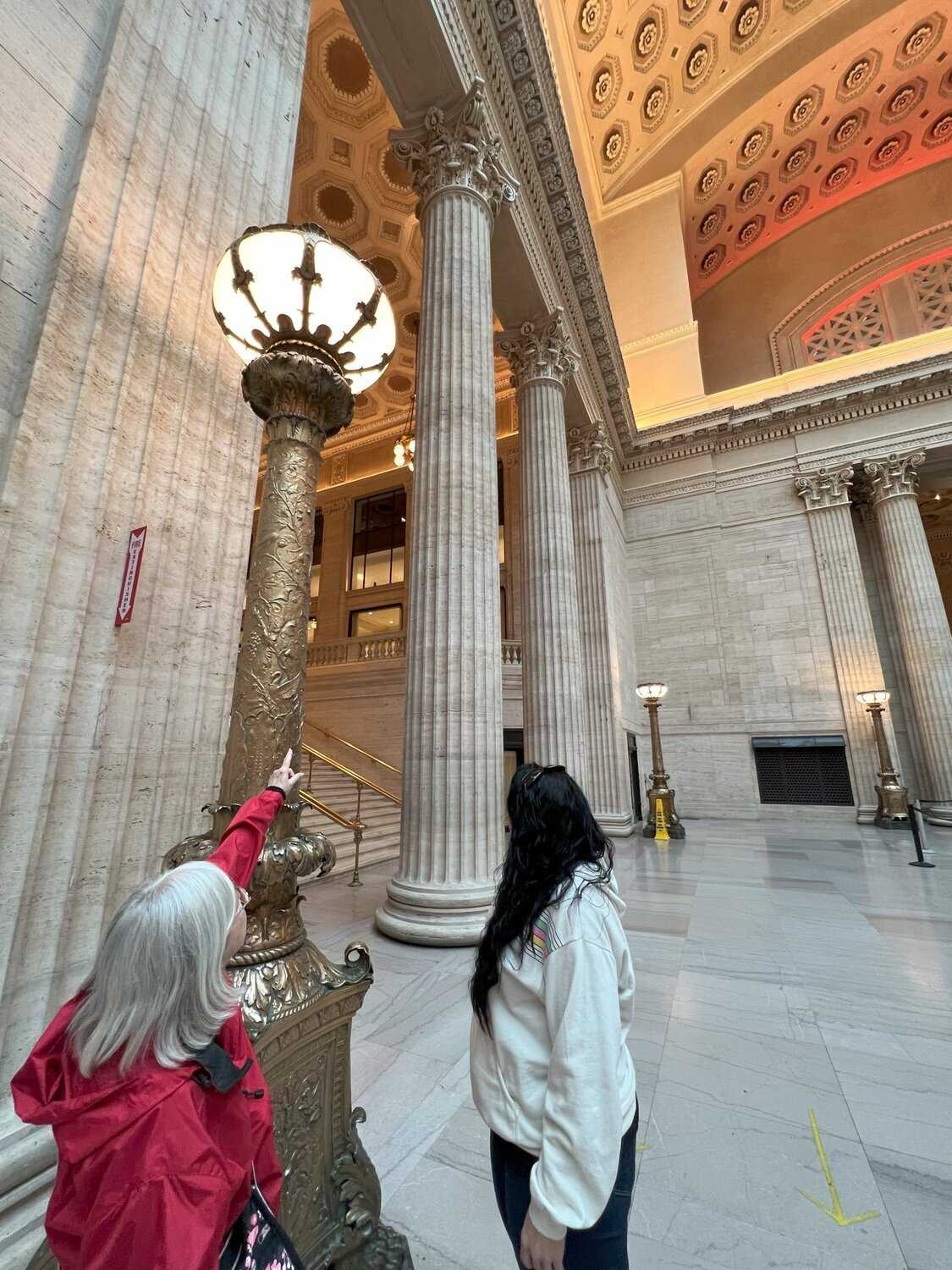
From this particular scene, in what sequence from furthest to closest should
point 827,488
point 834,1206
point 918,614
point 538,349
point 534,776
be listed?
point 827,488, point 918,614, point 538,349, point 834,1206, point 534,776

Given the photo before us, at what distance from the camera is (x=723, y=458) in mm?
16953

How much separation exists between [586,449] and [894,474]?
866 centimetres

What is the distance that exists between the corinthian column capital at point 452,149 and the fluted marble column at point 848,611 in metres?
12.9

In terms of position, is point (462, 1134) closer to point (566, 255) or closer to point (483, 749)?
point (483, 749)

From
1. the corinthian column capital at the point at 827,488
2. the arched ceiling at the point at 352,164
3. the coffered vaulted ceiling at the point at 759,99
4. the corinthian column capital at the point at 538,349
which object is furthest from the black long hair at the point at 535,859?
the coffered vaulted ceiling at the point at 759,99

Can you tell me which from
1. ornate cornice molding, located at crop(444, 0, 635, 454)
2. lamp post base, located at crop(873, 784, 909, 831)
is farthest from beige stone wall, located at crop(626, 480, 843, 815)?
ornate cornice molding, located at crop(444, 0, 635, 454)

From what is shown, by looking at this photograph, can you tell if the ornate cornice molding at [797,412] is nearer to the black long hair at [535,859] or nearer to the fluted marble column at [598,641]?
the fluted marble column at [598,641]

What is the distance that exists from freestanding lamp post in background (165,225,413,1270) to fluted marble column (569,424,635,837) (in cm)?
955

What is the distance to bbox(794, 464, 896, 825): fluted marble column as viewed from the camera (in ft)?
45.0

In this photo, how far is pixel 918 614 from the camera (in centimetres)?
1405

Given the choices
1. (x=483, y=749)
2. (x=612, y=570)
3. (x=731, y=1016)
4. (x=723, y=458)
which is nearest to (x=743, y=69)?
(x=723, y=458)

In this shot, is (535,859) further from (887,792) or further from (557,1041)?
(887,792)

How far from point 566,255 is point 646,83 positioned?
11.7m

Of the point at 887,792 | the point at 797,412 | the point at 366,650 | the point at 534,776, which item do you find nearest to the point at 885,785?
the point at 887,792
